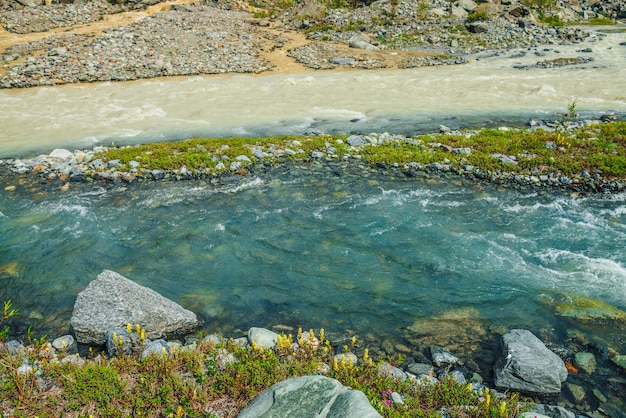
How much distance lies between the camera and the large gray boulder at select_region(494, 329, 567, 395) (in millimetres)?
6434

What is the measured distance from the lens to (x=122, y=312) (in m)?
7.50

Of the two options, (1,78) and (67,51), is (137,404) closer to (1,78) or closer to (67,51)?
(1,78)

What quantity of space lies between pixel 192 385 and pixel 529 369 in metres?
5.01

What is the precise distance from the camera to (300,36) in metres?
41.4

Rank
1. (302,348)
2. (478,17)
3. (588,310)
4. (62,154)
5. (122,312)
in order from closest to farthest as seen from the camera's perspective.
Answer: (302,348)
(122,312)
(588,310)
(62,154)
(478,17)

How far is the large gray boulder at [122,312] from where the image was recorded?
24.1ft

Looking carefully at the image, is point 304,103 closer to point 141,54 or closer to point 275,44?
point 141,54

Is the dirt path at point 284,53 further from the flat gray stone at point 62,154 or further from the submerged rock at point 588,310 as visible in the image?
the submerged rock at point 588,310

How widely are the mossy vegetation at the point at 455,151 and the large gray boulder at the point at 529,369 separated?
8.35 meters

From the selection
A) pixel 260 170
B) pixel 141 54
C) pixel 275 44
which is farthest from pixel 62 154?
pixel 275 44

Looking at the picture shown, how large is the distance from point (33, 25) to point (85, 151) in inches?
1283

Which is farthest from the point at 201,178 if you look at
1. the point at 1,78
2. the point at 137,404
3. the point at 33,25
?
the point at 33,25

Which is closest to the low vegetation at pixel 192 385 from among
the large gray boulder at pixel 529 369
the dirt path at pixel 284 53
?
the large gray boulder at pixel 529 369

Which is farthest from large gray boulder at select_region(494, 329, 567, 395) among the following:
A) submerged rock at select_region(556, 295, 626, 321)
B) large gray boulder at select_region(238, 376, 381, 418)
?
large gray boulder at select_region(238, 376, 381, 418)
